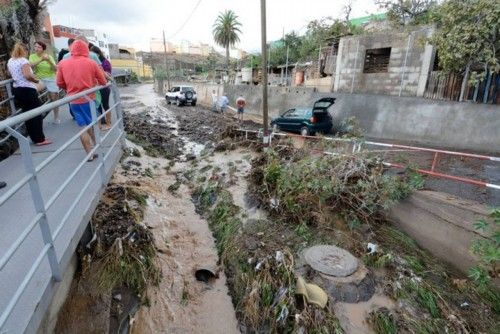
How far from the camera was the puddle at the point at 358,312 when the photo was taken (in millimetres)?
3738

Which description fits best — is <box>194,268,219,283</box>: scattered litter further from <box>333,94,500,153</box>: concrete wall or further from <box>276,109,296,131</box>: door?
<box>333,94,500,153</box>: concrete wall

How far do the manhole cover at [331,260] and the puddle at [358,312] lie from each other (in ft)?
1.51

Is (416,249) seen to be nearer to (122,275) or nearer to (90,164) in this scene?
(122,275)

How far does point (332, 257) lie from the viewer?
15.5ft

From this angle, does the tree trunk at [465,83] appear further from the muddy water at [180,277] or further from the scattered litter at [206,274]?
the scattered litter at [206,274]

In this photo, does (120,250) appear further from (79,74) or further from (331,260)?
(331,260)

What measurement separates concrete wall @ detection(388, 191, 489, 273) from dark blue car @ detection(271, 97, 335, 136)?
22.6 ft

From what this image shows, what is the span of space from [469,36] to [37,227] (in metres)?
11.5

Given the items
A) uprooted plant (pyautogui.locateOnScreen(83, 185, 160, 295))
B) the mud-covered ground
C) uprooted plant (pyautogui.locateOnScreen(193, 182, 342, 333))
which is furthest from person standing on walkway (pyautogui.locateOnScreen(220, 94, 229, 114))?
uprooted plant (pyautogui.locateOnScreen(83, 185, 160, 295))

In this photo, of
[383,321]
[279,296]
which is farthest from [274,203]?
[383,321]

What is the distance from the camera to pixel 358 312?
3.92 metres

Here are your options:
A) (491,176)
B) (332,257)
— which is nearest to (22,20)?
(332,257)

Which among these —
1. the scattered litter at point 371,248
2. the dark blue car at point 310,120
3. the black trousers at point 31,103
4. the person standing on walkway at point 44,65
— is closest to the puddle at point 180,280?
the black trousers at point 31,103

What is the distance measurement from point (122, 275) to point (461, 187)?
236 inches
